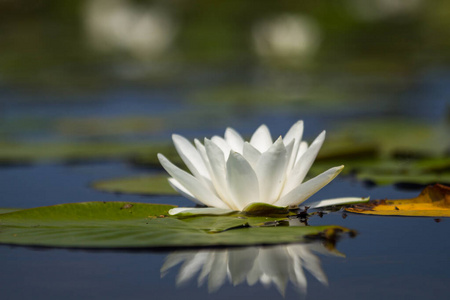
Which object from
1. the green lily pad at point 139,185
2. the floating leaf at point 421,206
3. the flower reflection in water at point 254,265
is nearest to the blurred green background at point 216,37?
the green lily pad at point 139,185

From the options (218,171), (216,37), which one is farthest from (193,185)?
(216,37)

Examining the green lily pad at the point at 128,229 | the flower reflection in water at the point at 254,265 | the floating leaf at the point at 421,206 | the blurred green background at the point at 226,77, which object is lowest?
the flower reflection in water at the point at 254,265

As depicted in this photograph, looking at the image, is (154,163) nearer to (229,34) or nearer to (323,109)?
(323,109)

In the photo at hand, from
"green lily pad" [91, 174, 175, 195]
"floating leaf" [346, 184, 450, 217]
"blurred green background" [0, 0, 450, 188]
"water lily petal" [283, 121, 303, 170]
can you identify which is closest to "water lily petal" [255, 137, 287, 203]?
"water lily petal" [283, 121, 303, 170]

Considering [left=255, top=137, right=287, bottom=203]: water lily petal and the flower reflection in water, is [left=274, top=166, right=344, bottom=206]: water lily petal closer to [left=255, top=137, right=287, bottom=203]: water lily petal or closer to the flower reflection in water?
[left=255, top=137, right=287, bottom=203]: water lily petal

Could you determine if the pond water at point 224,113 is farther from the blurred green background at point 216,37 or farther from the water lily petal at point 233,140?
the water lily petal at point 233,140

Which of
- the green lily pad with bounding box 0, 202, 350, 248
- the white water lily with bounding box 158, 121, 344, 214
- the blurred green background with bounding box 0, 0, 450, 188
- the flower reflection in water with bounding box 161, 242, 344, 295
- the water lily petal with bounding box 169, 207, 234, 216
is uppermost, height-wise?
the blurred green background with bounding box 0, 0, 450, 188

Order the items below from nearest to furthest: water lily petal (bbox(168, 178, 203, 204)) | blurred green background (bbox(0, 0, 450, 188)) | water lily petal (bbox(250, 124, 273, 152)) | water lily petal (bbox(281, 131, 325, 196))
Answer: water lily petal (bbox(281, 131, 325, 196)) → water lily petal (bbox(168, 178, 203, 204)) → water lily petal (bbox(250, 124, 273, 152)) → blurred green background (bbox(0, 0, 450, 188))
